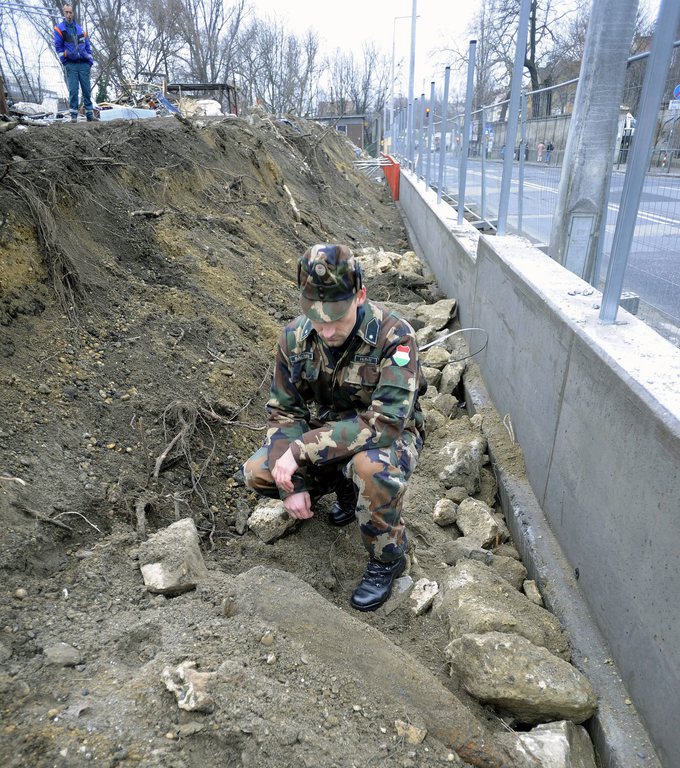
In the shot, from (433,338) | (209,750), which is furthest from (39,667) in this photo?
(433,338)

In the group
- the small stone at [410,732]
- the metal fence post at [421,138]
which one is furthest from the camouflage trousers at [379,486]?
the metal fence post at [421,138]

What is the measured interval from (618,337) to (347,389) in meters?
1.12

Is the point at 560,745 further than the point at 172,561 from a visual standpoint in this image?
No

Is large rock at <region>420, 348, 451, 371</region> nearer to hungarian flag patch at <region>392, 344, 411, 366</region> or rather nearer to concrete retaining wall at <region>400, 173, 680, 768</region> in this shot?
concrete retaining wall at <region>400, 173, 680, 768</region>

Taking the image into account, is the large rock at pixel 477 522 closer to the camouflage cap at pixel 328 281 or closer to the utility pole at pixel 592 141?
the camouflage cap at pixel 328 281

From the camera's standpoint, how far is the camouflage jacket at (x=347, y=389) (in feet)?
7.73

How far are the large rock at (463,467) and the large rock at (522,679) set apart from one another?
1.32 metres

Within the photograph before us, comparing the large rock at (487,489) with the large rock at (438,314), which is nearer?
the large rock at (487,489)

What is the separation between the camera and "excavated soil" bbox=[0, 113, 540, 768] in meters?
1.58

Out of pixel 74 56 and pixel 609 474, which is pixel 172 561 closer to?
pixel 609 474

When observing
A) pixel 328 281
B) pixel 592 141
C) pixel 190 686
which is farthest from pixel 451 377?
pixel 190 686

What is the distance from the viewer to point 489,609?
2133 millimetres

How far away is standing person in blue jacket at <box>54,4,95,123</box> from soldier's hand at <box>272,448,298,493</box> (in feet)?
31.1

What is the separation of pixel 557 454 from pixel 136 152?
5553 millimetres
